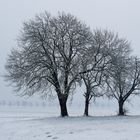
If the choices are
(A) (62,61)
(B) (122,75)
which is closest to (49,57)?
(A) (62,61)

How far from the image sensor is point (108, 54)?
147 ft

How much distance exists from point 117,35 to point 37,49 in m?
12.6

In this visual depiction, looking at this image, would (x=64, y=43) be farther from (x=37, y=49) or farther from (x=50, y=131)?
(x=50, y=131)

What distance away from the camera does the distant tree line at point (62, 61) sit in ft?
143

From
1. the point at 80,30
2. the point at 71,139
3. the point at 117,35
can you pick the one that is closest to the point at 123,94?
the point at 117,35

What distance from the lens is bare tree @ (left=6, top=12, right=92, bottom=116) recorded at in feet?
142

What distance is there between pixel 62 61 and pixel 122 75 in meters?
7.99

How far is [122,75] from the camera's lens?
46.4 meters

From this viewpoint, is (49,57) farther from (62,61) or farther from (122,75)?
(122,75)

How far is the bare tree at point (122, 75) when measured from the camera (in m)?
44.4

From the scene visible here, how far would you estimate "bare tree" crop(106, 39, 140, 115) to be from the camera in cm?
4444

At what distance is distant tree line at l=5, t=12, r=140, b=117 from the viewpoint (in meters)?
43.6

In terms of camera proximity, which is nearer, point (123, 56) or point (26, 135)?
point (26, 135)

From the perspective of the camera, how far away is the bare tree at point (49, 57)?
43375 millimetres
